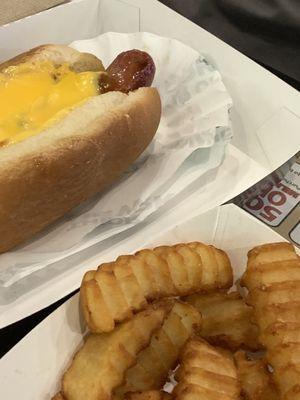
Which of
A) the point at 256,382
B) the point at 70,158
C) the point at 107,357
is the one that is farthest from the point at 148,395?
the point at 70,158

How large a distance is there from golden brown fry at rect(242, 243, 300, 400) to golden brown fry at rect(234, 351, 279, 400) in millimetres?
38

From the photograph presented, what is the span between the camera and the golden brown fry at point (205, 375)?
3.41ft

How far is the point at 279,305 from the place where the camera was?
3.69 ft

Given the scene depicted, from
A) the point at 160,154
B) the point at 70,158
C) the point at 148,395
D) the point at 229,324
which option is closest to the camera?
the point at 148,395

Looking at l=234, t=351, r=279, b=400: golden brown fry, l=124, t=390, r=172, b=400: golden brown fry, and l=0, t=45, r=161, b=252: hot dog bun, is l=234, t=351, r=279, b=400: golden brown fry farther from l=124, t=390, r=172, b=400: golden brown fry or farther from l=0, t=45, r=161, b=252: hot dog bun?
l=0, t=45, r=161, b=252: hot dog bun

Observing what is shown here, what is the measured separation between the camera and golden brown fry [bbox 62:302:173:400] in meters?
1.07

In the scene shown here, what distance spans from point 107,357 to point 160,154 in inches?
28.7

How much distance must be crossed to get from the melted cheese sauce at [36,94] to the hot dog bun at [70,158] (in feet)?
0.11

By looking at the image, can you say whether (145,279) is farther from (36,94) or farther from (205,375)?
(36,94)

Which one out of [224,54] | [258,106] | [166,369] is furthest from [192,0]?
[166,369]

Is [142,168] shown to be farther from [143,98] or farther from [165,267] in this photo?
[165,267]

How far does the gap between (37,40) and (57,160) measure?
73 centimetres

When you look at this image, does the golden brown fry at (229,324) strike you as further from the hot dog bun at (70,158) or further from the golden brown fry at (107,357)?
the hot dog bun at (70,158)

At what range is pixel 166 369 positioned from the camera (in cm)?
114
